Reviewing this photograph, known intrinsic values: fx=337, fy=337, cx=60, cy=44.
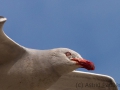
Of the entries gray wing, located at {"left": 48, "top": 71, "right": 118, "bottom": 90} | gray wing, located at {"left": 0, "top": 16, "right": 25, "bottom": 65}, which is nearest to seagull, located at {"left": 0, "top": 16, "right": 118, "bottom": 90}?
gray wing, located at {"left": 0, "top": 16, "right": 25, "bottom": 65}

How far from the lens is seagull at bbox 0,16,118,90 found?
19.2ft

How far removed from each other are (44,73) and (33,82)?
27 centimetres

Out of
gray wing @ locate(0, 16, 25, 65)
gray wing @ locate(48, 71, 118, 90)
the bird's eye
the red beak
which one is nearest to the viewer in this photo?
the red beak

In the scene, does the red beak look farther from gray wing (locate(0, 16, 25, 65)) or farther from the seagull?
gray wing (locate(0, 16, 25, 65))

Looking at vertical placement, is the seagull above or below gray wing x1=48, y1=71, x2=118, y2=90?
above

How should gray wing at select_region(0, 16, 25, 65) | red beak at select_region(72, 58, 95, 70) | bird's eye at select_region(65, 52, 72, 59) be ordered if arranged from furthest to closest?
1. gray wing at select_region(0, 16, 25, 65)
2. bird's eye at select_region(65, 52, 72, 59)
3. red beak at select_region(72, 58, 95, 70)

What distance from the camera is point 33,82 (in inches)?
238

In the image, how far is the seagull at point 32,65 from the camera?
5.86 meters

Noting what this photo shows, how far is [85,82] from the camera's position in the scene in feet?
25.3

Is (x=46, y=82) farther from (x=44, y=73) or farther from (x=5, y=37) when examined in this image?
(x=5, y=37)

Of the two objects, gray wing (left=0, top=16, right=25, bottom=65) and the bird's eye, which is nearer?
the bird's eye

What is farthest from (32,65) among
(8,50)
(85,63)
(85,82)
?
(85,82)

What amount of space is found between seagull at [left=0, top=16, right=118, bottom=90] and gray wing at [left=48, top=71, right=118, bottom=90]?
1.48 metres

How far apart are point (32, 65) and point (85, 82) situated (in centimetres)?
200
